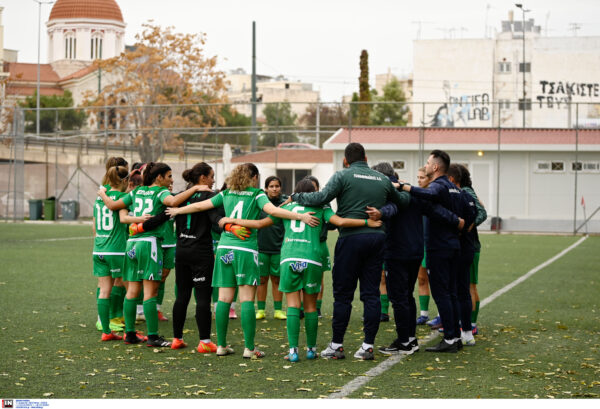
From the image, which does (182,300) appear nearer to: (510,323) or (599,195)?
(510,323)

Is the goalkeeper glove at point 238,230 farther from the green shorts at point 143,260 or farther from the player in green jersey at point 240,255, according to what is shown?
the green shorts at point 143,260

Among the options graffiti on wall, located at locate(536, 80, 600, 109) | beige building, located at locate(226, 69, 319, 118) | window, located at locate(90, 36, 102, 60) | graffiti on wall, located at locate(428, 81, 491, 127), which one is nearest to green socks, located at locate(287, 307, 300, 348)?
graffiti on wall, located at locate(428, 81, 491, 127)

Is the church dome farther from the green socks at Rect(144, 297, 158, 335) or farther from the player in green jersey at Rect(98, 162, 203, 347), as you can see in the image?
the green socks at Rect(144, 297, 158, 335)

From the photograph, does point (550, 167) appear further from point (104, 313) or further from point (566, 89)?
point (566, 89)

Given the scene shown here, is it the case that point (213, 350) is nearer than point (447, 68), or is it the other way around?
point (213, 350)

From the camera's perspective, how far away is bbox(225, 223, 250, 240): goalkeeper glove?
761 centimetres

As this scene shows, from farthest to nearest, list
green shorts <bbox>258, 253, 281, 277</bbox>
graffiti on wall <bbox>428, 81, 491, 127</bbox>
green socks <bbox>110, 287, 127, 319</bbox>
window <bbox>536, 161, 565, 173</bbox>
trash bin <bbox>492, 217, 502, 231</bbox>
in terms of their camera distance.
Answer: graffiti on wall <bbox>428, 81, 491, 127</bbox> < window <bbox>536, 161, 565, 173</bbox> < trash bin <bbox>492, 217, 502, 231</bbox> < green shorts <bbox>258, 253, 281, 277</bbox> < green socks <bbox>110, 287, 127, 319</bbox>

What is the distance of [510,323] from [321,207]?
386 centimetres

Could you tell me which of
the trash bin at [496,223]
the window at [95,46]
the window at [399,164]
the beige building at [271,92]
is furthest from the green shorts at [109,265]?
the beige building at [271,92]

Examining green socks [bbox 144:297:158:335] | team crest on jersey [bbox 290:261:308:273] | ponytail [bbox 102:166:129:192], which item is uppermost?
ponytail [bbox 102:166:129:192]

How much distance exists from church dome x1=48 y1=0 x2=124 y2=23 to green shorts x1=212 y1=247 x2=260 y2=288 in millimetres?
86605

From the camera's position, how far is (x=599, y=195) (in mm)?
34156

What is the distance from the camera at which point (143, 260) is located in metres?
8.27

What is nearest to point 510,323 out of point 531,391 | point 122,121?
point 531,391
